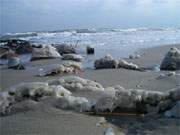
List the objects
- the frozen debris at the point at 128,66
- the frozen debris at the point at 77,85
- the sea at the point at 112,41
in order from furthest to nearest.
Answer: the sea at the point at 112,41, the frozen debris at the point at 128,66, the frozen debris at the point at 77,85

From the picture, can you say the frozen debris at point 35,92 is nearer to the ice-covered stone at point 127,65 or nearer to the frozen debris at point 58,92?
the frozen debris at point 58,92

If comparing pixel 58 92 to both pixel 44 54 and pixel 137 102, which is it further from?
pixel 44 54

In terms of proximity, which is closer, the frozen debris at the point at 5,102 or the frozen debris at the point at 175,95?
the frozen debris at the point at 175,95

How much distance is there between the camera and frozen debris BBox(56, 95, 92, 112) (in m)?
5.73

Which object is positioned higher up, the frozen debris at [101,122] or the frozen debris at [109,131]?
the frozen debris at [109,131]

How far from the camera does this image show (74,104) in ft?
19.0

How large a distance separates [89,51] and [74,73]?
894 centimetres

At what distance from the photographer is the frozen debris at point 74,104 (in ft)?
18.8

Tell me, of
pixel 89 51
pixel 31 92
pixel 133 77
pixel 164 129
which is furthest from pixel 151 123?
pixel 89 51

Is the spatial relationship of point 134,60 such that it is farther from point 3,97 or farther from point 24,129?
point 24,129

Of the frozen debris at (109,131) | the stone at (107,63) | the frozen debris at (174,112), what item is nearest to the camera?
the frozen debris at (109,131)

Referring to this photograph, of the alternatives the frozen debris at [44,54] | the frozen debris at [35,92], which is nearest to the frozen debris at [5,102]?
the frozen debris at [35,92]

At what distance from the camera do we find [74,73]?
11.2 m

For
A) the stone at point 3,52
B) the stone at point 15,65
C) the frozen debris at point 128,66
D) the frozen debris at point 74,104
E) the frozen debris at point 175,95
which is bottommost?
the stone at point 3,52
